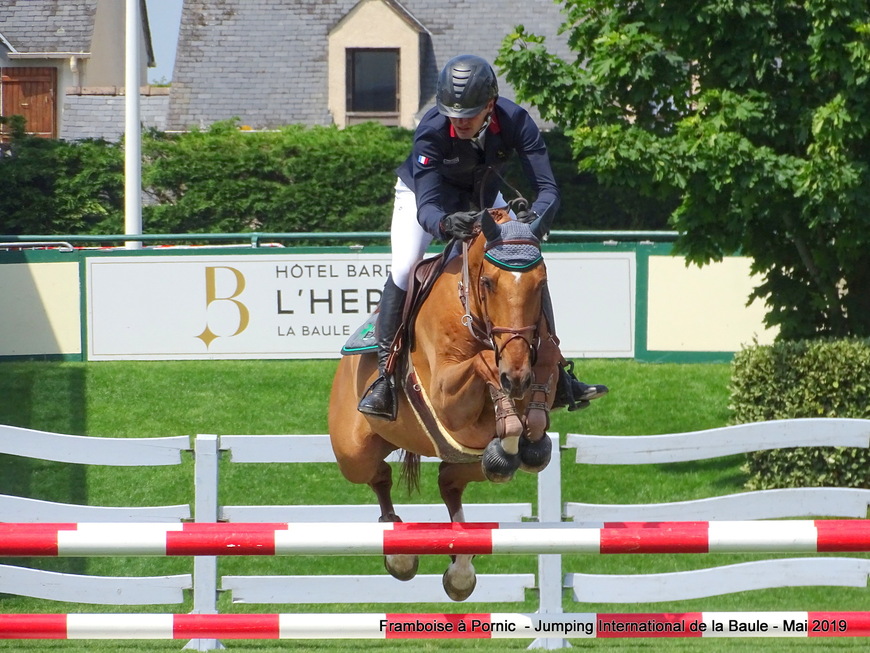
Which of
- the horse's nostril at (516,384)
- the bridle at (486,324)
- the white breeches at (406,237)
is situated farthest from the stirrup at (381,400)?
the horse's nostril at (516,384)

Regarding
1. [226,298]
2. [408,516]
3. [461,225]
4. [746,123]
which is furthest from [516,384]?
[226,298]

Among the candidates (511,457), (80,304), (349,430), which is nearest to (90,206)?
(80,304)

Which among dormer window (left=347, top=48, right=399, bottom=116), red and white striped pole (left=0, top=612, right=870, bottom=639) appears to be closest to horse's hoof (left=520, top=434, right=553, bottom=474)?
red and white striped pole (left=0, top=612, right=870, bottom=639)

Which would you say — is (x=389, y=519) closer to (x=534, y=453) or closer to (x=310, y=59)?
(x=534, y=453)

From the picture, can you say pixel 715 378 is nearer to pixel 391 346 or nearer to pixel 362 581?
pixel 362 581

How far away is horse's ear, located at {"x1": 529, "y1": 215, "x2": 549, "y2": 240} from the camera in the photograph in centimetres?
462

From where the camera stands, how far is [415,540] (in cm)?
421

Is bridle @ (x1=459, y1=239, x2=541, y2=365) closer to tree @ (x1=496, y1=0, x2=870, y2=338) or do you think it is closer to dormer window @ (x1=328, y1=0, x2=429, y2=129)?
tree @ (x1=496, y1=0, x2=870, y2=338)

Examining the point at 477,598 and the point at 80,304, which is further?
the point at 80,304

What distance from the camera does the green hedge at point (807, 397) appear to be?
391 inches

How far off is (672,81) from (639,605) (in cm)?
443

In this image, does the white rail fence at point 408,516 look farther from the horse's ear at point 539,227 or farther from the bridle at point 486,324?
the horse's ear at point 539,227

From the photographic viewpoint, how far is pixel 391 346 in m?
5.34

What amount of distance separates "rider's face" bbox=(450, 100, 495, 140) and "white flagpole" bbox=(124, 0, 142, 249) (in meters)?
10.6
